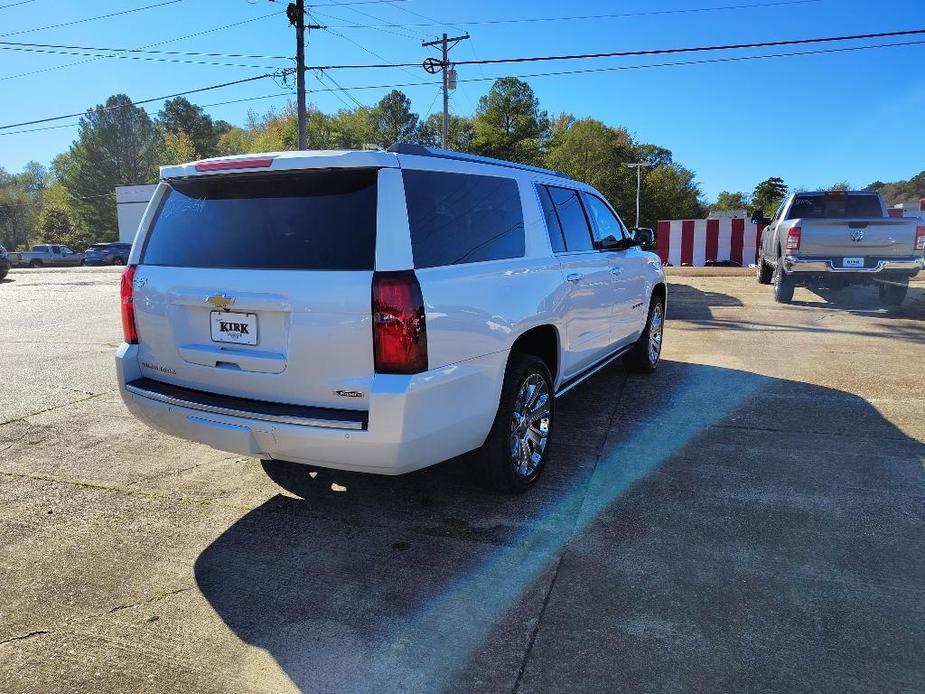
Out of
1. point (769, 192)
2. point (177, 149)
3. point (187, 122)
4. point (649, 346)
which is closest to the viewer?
point (649, 346)

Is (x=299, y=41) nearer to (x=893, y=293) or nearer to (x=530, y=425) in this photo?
(x=893, y=293)

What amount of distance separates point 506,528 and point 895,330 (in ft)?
27.1

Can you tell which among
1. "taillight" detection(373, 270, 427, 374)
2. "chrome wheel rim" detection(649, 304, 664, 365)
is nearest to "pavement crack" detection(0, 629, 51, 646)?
"taillight" detection(373, 270, 427, 374)

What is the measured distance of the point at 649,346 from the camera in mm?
6660

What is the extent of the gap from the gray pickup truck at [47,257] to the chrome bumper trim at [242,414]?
51.6 metres

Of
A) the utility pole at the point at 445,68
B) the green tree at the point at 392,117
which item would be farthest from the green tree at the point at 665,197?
the utility pole at the point at 445,68

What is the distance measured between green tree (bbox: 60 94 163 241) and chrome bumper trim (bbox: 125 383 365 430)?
7823 cm

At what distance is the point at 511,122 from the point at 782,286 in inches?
2007

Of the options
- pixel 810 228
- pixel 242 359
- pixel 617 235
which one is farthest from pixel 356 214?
pixel 810 228

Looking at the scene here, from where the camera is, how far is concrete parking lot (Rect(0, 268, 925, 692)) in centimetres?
245

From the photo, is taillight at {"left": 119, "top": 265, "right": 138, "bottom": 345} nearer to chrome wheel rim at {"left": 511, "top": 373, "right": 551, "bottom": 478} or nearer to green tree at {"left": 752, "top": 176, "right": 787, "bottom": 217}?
chrome wheel rim at {"left": 511, "top": 373, "right": 551, "bottom": 478}

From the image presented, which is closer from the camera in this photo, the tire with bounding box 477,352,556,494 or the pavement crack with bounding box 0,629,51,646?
the pavement crack with bounding box 0,629,51,646

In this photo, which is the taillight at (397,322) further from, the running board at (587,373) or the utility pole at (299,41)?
the utility pole at (299,41)

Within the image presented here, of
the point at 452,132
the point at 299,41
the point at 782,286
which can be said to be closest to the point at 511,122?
the point at 452,132
